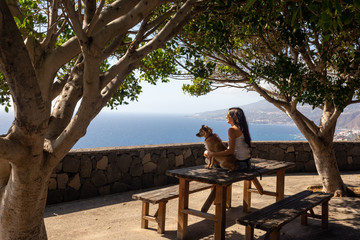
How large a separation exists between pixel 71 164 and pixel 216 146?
3.60 metres

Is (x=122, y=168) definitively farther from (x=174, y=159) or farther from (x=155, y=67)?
(x=155, y=67)

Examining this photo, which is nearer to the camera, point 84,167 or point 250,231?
point 250,231

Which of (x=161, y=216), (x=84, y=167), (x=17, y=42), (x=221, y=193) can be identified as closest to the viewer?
(x=17, y=42)

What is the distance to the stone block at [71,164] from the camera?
688 centimetres

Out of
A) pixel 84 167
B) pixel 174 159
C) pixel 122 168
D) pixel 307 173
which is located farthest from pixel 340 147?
pixel 84 167

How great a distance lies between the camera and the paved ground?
5020mm

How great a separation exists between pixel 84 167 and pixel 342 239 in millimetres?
5230

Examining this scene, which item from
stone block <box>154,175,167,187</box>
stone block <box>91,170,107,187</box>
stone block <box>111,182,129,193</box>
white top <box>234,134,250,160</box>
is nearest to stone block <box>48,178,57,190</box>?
stone block <box>91,170,107,187</box>

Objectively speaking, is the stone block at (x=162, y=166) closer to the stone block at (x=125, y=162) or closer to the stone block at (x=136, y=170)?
the stone block at (x=136, y=170)

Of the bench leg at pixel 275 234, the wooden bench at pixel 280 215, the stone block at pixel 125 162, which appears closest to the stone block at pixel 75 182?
the stone block at pixel 125 162

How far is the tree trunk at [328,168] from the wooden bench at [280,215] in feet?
7.39

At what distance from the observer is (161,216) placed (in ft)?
16.7

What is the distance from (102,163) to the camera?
24.3 ft

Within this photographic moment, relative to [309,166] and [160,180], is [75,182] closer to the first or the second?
[160,180]
